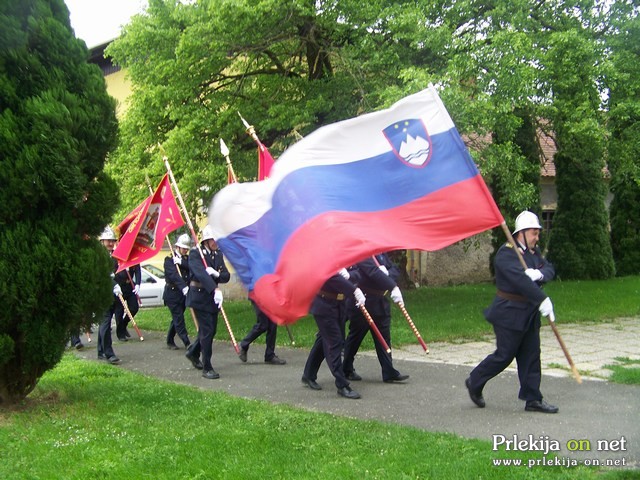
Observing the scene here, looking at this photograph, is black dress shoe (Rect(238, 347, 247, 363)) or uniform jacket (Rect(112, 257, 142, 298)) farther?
uniform jacket (Rect(112, 257, 142, 298))

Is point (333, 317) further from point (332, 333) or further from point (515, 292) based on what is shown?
point (515, 292)

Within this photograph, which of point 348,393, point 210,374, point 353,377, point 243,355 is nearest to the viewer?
point 348,393

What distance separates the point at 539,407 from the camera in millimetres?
6527

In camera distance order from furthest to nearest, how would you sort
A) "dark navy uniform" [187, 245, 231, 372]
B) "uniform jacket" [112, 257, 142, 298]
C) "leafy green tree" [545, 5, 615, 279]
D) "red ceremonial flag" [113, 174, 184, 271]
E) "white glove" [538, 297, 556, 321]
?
1. "uniform jacket" [112, 257, 142, 298]
2. "leafy green tree" [545, 5, 615, 279]
3. "red ceremonial flag" [113, 174, 184, 271]
4. "dark navy uniform" [187, 245, 231, 372]
5. "white glove" [538, 297, 556, 321]

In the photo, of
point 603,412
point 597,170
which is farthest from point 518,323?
point 597,170

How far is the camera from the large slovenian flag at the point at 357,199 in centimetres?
556

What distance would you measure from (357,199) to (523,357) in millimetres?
2272

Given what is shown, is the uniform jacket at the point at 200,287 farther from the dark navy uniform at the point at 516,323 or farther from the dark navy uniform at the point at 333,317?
the dark navy uniform at the point at 516,323

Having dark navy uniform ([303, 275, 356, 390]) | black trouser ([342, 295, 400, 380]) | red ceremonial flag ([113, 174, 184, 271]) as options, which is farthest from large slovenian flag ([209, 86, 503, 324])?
red ceremonial flag ([113, 174, 184, 271])

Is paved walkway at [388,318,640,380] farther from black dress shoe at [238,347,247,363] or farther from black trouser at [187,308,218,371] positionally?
black trouser at [187,308,218,371]

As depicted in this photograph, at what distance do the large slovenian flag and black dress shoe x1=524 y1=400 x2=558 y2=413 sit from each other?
6.09ft

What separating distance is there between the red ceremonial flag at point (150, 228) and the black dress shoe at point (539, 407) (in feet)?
19.8

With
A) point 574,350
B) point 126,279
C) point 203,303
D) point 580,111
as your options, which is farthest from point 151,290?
point 574,350

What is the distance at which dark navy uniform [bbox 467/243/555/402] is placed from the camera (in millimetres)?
6488
